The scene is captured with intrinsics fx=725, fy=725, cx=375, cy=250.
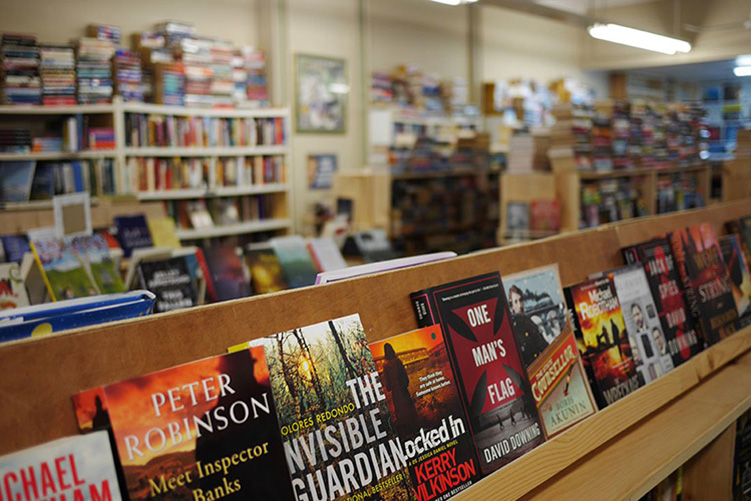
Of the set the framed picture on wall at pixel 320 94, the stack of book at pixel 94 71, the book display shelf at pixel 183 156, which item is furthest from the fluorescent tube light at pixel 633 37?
the stack of book at pixel 94 71

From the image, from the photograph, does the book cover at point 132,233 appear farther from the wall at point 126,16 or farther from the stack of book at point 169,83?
the wall at point 126,16

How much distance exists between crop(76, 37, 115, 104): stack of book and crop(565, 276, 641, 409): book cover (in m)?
4.94

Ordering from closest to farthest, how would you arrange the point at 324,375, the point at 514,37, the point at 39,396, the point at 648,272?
the point at 39,396 → the point at 324,375 → the point at 648,272 → the point at 514,37

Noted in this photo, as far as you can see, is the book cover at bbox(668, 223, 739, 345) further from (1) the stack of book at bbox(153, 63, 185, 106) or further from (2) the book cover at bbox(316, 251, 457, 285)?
(1) the stack of book at bbox(153, 63, 185, 106)

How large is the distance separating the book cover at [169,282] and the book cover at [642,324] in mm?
1914

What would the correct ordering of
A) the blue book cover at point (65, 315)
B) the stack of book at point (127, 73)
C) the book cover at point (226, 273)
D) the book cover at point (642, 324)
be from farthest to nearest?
the stack of book at point (127, 73)
the book cover at point (226, 273)
the book cover at point (642, 324)
the blue book cover at point (65, 315)

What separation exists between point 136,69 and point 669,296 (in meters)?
5.14

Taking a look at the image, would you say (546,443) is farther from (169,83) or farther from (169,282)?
(169,83)

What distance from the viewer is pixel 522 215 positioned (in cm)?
590

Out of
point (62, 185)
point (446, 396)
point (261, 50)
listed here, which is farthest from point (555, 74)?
point (446, 396)

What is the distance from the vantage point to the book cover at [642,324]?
6.33ft

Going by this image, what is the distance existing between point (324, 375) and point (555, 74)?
432 inches

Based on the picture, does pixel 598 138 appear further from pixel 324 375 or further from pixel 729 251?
pixel 324 375

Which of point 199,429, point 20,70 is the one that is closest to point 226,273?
point 199,429
